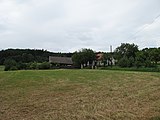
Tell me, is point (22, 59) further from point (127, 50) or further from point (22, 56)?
point (127, 50)

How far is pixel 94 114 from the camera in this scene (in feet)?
30.1

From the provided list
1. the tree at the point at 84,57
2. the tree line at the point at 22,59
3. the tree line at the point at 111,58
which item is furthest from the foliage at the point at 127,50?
the tree line at the point at 22,59

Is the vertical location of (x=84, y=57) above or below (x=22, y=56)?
below

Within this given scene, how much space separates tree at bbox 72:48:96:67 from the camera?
3767 inches

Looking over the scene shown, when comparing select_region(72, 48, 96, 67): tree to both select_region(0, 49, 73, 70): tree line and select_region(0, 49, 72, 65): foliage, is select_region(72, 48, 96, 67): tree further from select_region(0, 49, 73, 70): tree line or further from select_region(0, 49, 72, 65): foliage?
select_region(0, 49, 72, 65): foliage

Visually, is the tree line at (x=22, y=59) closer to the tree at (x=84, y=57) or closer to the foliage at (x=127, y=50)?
the tree at (x=84, y=57)

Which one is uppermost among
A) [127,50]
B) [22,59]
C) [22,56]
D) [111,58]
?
[127,50]

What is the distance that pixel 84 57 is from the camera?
95938mm

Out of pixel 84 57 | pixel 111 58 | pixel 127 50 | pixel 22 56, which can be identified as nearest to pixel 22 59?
pixel 22 56

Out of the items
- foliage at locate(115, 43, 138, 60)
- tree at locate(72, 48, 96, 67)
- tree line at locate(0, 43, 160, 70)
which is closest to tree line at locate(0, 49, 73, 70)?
tree line at locate(0, 43, 160, 70)

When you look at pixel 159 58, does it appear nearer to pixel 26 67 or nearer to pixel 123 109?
pixel 26 67

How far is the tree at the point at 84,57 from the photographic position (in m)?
95.7

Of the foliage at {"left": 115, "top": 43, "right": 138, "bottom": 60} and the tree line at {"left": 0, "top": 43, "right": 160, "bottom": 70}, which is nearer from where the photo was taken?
the tree line at {"left": 0, "top": 43, "right": 160, "bottom": 70}

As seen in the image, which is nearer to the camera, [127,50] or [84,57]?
[84,57]
